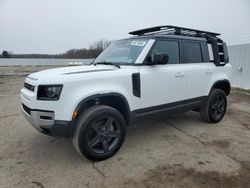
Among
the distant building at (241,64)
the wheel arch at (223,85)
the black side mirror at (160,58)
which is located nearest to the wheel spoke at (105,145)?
the black side mirror at (160,58)

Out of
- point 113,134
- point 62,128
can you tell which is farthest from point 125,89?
point 62,128

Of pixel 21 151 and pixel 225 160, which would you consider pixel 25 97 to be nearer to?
pixel 21 151

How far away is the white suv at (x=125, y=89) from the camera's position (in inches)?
130

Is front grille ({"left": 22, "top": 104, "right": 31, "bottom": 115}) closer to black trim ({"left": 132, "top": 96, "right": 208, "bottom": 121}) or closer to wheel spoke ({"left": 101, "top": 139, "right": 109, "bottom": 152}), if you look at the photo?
wheel spoke ({"left": 101, "top": 139, "right": 109, "bottom": 152})

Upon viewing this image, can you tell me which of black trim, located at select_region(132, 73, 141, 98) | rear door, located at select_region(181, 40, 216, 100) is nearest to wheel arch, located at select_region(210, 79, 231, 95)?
rear door, located at select_region(181, 40, 216, 100)

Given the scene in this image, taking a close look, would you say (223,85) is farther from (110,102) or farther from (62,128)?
(62,128)

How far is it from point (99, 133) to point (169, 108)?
161cm

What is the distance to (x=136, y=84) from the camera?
13.0ft

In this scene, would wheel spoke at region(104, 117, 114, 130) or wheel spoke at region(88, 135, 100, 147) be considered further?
wheel spoke at region(104, 117, 114, 130)

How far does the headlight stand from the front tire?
0.50 m

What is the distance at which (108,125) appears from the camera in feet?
12.2

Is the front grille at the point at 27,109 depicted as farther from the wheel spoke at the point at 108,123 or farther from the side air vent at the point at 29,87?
the wheel spoke at the point at 108,123

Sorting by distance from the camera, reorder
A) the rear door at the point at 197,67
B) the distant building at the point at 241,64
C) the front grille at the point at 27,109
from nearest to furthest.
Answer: the front grille at the point at 27,109
the rear door at the point at 197,67
the distant building at the point at 241,64

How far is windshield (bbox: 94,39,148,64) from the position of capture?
4.27 m
